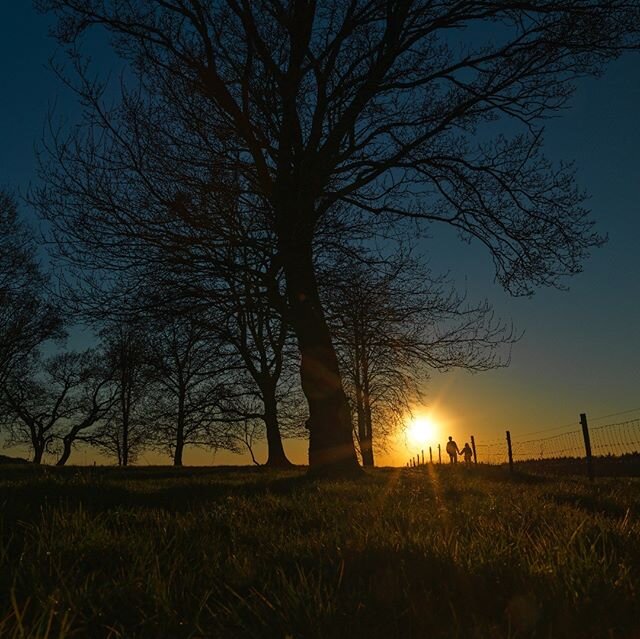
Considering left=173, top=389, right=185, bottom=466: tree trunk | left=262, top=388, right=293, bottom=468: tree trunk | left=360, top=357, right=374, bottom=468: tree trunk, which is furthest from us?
left=173, top=389, right=185, bottom=466: tree trunk

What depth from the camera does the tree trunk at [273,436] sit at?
897 inches

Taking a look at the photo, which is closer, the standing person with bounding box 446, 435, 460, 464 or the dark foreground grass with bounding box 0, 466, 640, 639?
the dark foreground grass with bounding box 0, 466, 640, 639

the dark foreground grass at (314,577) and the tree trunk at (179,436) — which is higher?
the tree trunk at (179,436)

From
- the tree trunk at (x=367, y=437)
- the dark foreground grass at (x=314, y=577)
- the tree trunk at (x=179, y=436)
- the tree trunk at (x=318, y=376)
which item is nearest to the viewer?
the dark foreground grass at (x=314, y=577)

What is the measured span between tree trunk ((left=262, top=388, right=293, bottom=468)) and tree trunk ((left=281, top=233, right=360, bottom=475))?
11.3 meters

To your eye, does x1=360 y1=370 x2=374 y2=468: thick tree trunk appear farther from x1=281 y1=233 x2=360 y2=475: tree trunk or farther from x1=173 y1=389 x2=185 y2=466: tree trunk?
x1=281 y1=233 x2=360 y2=475: tree trunk

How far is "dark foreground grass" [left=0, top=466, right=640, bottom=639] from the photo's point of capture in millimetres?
2365

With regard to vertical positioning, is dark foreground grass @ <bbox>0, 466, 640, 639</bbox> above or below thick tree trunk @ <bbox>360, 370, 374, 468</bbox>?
below

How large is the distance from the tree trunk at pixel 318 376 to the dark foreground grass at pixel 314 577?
254 inches

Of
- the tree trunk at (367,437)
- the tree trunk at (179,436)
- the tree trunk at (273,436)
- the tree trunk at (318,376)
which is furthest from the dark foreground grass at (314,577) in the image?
the tree trunk at (179,436)

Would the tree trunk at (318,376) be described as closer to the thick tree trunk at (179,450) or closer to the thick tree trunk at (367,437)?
the thick tree trunk at (367,437)

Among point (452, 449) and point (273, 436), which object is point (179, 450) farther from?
point (452, 449)

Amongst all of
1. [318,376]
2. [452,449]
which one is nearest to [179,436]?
[452,449]

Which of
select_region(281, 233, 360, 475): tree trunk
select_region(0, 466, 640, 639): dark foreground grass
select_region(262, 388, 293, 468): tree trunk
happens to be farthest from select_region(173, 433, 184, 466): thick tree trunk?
select_region(0, 466, 640, 639): dark foreground grass
